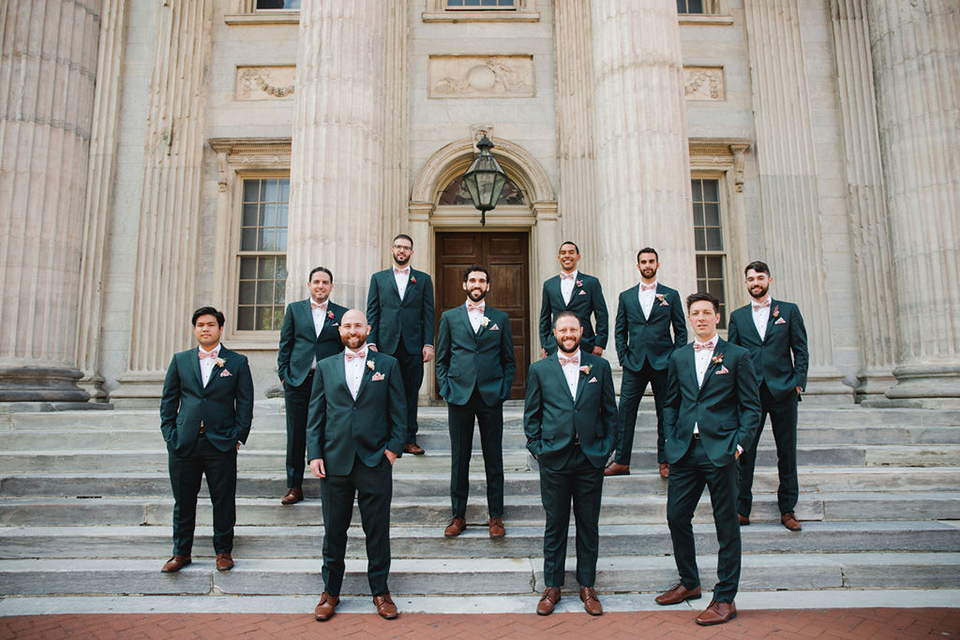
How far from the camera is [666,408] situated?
184 inches

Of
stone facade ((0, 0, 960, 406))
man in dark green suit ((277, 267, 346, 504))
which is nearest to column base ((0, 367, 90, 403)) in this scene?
stone facade ((0, 0, 960, 406))

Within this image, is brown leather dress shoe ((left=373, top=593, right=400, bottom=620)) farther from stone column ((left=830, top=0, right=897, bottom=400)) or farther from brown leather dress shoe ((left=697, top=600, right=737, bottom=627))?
stone column ((left=830, top=0, right=897, bottom=400))

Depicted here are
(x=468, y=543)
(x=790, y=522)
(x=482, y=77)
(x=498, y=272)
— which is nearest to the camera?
(x=468, y=543)

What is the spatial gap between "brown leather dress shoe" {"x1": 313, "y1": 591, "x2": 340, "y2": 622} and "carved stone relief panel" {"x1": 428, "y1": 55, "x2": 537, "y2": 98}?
9874mm

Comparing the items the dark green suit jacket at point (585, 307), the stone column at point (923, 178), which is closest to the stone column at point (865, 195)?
the stone column at point (923, 178)

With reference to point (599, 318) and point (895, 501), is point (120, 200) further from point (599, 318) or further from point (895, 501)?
point (895, 501)

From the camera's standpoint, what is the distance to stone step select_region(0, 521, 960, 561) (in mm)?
5051

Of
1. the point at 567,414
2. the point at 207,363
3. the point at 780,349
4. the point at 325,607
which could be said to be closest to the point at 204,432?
the point at 207,363

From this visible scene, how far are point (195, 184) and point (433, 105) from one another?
4749 millimetres

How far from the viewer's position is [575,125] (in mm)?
11664

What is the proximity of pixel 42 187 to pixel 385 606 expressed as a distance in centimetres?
804

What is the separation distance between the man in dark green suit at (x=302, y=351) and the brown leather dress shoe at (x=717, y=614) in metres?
3.56

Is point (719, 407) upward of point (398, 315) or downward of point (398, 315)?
downward

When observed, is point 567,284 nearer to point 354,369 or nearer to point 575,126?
point 354,369
